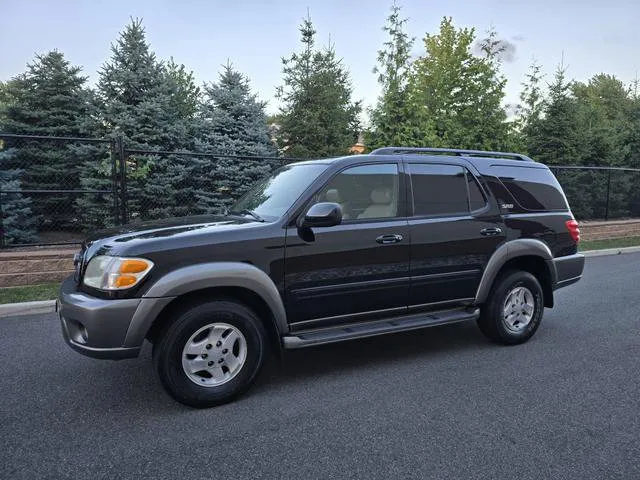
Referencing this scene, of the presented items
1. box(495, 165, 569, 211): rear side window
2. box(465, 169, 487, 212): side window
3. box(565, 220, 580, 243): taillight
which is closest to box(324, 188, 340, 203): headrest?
box(465, 169, 487, 212): side window

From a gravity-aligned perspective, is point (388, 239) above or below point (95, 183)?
below

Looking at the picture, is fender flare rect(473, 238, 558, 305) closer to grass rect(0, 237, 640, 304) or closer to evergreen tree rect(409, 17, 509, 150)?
grass rect(0, 237, 640, 304)

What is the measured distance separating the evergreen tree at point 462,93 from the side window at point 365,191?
12.4m

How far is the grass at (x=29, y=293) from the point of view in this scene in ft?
21.1

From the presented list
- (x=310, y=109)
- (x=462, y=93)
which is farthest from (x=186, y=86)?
(x=462, y=93)

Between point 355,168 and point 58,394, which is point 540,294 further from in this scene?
point 58,394

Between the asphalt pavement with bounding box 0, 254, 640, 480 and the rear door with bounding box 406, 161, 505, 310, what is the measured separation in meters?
0.69

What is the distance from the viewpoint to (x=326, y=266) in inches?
155

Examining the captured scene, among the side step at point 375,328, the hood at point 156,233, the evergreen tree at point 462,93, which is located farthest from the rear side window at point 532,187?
the evergreen tree at point 462,93

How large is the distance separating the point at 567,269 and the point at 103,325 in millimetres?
4652

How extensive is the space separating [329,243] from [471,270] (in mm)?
1576

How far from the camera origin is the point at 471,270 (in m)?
4.65

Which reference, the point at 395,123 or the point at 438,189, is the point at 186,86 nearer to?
the point at 395,123

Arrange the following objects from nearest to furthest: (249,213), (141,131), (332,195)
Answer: (332,195) → (249,213) → (141,131)
